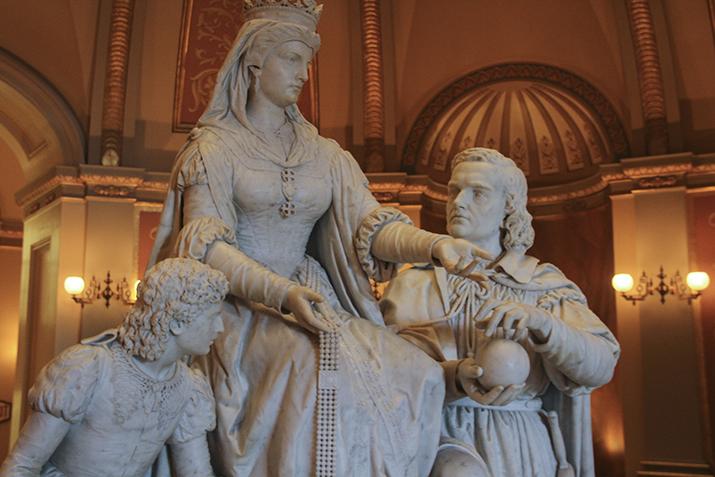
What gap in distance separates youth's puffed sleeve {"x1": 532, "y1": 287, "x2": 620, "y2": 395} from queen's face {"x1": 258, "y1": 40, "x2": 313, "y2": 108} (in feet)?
3.79

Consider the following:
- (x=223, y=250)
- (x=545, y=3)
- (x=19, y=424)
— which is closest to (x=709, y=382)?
(x=545, y=3)

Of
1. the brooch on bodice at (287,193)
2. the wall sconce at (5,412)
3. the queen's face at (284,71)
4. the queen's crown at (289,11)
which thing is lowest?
the wall sconce at (5,412)

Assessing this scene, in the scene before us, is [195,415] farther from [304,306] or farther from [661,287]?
[661,287]

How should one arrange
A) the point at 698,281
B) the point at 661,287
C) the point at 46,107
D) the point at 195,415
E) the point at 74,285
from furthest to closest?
the point at 46,107 → the point at 74,285 → the point at 661,287 → the point at 698,281 → the point at 195,415

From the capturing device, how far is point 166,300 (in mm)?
2449

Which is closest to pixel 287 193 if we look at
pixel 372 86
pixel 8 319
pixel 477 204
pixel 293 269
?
pixel 293 269

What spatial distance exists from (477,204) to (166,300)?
1.41 meters

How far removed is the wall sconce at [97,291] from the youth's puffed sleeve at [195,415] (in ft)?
26.5

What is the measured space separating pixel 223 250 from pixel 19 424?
9.01 m

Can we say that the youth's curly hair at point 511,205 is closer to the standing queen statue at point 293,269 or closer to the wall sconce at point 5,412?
the standing queen statue at point 293,269

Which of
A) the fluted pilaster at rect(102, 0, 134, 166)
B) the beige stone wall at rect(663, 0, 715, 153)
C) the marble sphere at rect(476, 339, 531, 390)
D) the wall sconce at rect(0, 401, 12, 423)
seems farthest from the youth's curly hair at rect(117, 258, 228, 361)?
the wall sconce at rect(0, 401, 12, 423)

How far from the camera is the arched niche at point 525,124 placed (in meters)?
11.5

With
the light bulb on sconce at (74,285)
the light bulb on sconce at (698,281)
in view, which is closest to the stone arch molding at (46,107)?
the light bulb on sconce at (74,285)

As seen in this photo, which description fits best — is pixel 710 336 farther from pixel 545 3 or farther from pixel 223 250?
pixel 223 250
